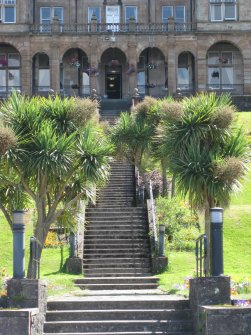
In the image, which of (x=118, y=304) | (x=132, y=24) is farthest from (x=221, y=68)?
(x=118, y=304)

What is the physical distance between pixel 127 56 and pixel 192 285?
1488 inches

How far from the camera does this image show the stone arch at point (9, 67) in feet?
180

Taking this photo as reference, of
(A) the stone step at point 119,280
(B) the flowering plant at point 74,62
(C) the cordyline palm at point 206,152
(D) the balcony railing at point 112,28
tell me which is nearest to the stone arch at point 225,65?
(D) the balcony railing at point 112,28

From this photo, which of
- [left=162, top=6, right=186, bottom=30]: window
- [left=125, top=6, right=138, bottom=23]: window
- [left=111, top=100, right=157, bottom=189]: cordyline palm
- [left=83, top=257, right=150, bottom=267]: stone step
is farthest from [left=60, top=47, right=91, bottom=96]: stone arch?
[left=83, top=257, right=150, bottom=267]: stone step

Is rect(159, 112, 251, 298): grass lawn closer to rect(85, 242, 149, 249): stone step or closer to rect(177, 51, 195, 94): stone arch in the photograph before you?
rect(85, 242, 149, 249): stone step

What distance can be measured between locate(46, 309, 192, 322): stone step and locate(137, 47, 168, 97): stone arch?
40016 mm

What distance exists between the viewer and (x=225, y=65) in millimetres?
55375

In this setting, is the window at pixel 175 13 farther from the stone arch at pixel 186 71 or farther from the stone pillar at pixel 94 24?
the stone pillar at pixel 94 24

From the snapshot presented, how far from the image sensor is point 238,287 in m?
17.1

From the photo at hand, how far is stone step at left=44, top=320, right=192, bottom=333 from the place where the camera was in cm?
1559

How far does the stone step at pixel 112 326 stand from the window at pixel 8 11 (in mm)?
40905

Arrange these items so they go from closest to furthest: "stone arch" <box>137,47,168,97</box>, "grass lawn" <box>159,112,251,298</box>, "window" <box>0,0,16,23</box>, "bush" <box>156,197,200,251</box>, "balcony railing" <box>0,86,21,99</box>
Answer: "grass lawn" <box>159,112,251,298</box> < "bush" <box>156,197,200,251</box> < "balcony railing" <box>0,86,21,99</box> < "window" <box>0,0,16,23</box> < "stone arch" <box>137,47,168,97</box>

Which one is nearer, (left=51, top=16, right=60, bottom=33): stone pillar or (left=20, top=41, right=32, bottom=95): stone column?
(left=51, top=16, right=60, bottom=33): stone pillar

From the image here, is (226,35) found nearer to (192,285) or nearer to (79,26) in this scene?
(79,26)
